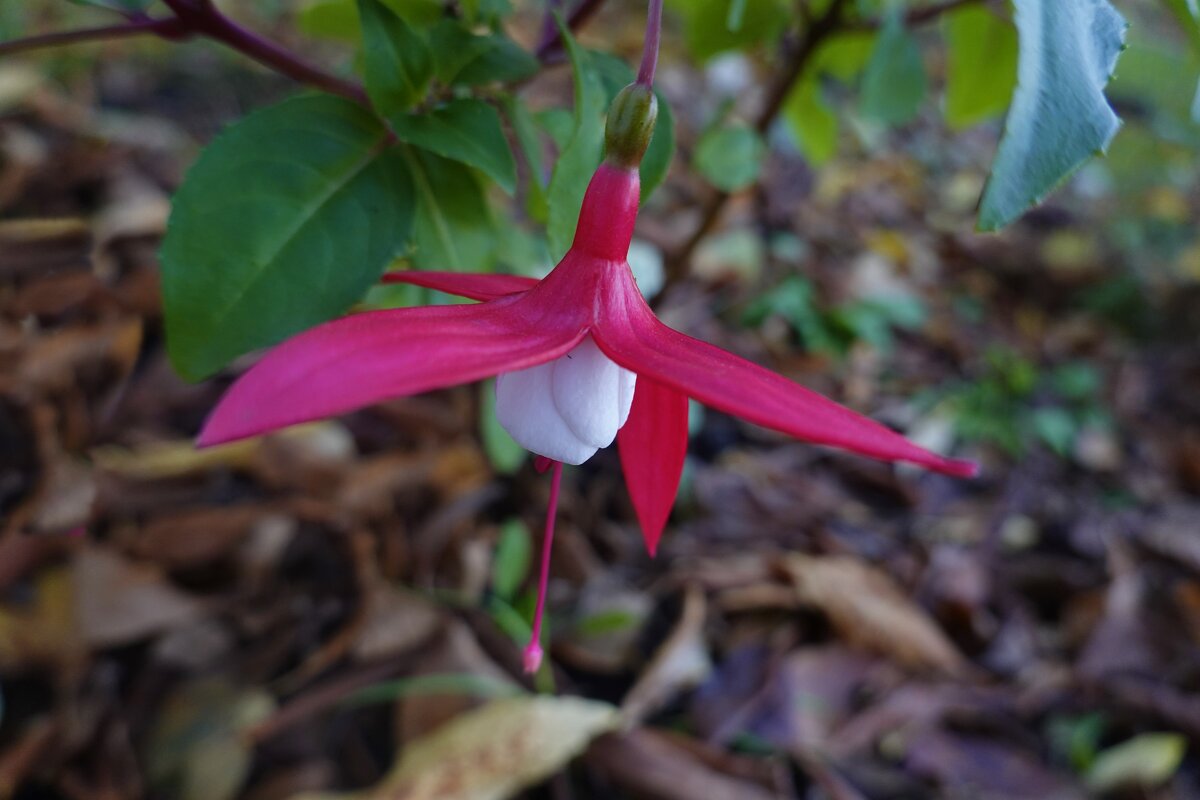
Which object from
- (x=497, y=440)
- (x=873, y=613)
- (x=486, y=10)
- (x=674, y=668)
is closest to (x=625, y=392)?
(x=486, y=10)

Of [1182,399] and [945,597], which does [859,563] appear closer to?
[945,597]

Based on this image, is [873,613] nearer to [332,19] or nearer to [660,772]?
[660,772]

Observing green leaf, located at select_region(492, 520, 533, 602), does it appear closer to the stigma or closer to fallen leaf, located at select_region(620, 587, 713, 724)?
fallen leaf, located at select_region(620, 587, 713, 724)

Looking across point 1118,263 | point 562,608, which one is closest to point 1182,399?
point 1118,263

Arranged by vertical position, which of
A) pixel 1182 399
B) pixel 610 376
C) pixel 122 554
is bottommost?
pixel 1182 399

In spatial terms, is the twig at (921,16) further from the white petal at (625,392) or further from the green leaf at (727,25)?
the white petal at (625,392)

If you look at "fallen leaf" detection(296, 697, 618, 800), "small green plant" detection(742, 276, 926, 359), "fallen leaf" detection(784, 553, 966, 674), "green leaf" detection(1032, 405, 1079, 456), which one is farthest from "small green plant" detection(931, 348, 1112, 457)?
"fallen leaf" detection(296, 697, 618, 800)

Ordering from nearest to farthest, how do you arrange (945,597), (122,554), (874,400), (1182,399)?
(122,554) → (945,597) → (874,400) → (1182,399)
